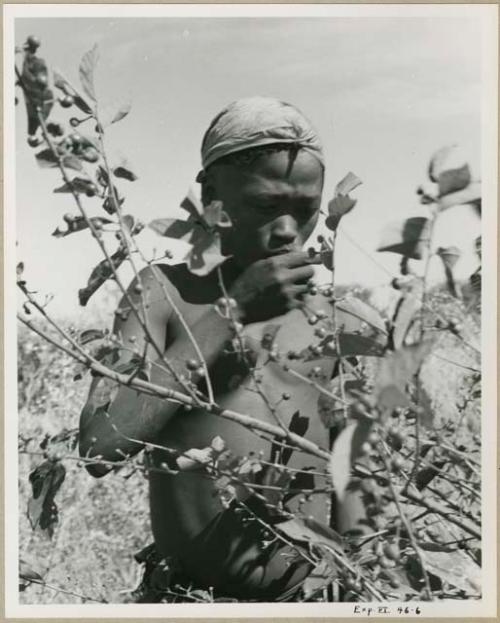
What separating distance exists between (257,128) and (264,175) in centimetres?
7

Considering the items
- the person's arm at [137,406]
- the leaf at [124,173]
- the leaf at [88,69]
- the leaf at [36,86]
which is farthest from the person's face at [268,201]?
the leaf at [36,86]

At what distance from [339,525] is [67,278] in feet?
2.12

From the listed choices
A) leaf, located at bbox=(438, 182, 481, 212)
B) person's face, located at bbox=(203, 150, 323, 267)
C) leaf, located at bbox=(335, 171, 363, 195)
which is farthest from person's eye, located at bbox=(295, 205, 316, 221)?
leaf, located at bbox=(438, 182, 481, 212)

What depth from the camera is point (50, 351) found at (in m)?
3.63

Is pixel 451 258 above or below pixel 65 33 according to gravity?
below

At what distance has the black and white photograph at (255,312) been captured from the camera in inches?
54.1

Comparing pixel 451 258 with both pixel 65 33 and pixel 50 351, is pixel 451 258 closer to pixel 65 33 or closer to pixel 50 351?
pixel 65 33

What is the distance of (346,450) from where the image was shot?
3.43ft

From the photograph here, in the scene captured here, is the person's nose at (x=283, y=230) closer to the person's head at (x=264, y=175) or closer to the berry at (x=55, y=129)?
the person's head at (x=264, y=175)

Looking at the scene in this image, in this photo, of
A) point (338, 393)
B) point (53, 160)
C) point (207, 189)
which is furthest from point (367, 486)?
point (207, 189)

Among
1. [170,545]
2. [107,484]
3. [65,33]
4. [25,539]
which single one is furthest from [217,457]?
[107,484]

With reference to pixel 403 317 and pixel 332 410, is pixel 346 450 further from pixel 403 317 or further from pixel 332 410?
pixel 332 410

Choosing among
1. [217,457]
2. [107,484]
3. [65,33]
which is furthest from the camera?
[107,484]

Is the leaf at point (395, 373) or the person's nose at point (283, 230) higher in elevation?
the person's nose at point (283, 230)
